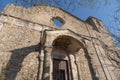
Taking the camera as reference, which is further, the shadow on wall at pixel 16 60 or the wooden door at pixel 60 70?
the wooden door at pixel 60 70

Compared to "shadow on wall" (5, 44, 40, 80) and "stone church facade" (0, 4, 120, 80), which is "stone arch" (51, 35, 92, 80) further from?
"shadow on wall" (5, 44, 40, 80)

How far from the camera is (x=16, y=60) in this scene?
6.45 m

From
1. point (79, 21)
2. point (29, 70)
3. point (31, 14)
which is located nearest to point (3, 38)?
point (29, 70)

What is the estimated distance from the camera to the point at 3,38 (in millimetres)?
7016

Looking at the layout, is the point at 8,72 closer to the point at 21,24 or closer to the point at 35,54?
the point at 35,54

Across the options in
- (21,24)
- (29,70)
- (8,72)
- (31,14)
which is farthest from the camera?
(31,14)

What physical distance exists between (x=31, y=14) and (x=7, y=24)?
2421 mm

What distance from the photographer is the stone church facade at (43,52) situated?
20.6ft

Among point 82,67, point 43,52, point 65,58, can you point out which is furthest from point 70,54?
point 43,52

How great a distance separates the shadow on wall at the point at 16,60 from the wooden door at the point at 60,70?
1393 mm

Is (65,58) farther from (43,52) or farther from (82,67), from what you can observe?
(43,52)

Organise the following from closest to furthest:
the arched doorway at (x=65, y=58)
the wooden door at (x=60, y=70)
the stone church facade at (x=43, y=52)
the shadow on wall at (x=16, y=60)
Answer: the shadow on wall at (x=16, y=60)
the stone church facade at (x=43, y=52)
the wooden door at (x=60, y=70)
the arched doorway at (x=65, y=58)

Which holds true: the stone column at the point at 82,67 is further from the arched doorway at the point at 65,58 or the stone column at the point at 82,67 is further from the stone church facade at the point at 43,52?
the arched doorway at the point at 65,58

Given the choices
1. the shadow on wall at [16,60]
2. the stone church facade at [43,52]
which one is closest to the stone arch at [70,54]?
the stone church facade at [43,52]
